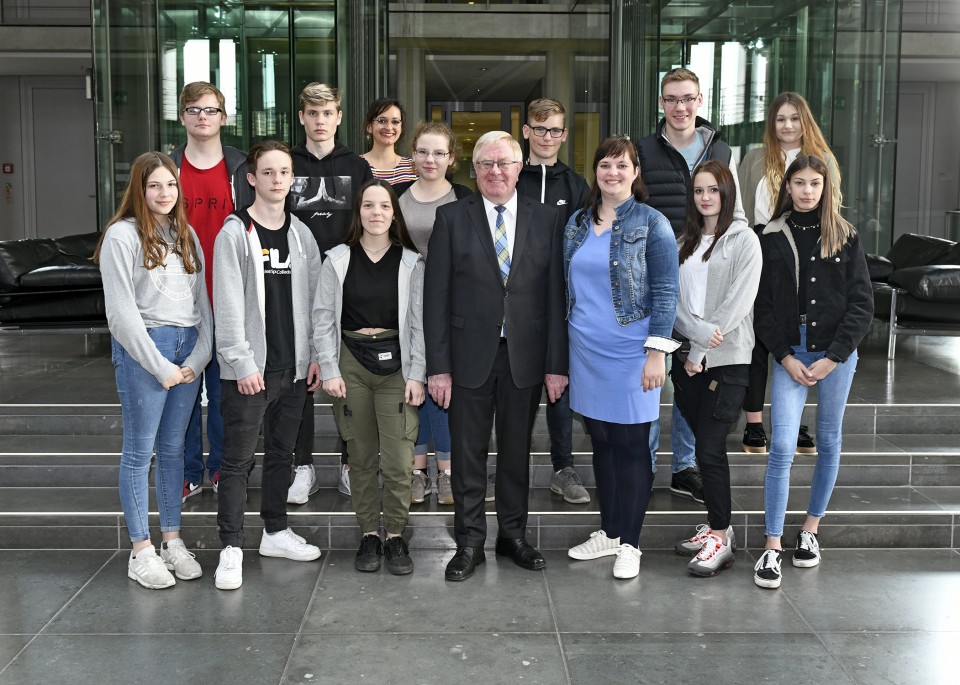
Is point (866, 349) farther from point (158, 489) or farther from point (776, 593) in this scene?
point (158, 489)

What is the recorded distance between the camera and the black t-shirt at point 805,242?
3.76 m

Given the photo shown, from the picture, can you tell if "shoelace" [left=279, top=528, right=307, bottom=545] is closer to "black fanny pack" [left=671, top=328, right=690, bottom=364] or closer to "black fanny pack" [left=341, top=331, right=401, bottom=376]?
"black fanny pack" [left=341, top=331, right=401, bottom=376]

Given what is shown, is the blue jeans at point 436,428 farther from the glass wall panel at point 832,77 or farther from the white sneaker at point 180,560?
the glass wall panel at point 832,77

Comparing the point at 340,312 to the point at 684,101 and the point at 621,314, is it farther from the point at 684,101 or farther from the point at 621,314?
the point at 684,101

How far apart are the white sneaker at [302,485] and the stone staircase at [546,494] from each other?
42 mm

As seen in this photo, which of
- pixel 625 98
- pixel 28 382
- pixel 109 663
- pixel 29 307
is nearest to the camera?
pixel 109 663

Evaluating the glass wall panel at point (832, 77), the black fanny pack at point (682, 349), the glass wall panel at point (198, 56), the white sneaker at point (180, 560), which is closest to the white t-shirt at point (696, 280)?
the black fanny pack at point (682, 349)

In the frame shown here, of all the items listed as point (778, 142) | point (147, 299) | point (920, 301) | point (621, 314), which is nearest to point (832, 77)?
point (920, 301)

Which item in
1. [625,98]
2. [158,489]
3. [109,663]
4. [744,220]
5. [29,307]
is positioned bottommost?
[109,663]

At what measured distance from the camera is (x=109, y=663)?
3.10 m

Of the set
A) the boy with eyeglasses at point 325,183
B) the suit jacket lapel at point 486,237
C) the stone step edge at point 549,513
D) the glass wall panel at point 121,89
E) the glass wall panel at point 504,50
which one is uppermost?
the glass wall panel at point 504,50

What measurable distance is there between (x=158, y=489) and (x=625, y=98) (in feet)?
22.6

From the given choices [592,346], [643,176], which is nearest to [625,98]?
[643,176]


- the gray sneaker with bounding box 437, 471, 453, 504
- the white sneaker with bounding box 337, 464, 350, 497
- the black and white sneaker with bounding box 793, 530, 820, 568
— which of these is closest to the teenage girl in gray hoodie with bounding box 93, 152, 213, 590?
the white sneaker with bounding box 337, 464, 350, 497
